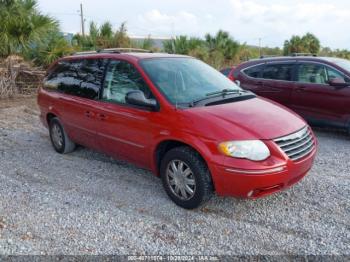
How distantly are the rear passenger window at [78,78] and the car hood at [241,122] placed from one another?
1660mm

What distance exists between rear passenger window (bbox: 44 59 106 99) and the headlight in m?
2.14

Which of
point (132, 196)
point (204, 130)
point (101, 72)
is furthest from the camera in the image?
point (101, 72)

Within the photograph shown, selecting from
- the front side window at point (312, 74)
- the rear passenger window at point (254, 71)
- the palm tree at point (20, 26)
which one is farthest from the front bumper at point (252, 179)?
the palm tree at point (20, 26)

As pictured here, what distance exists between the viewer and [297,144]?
355 cm

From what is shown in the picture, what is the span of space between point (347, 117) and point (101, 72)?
4.52 m

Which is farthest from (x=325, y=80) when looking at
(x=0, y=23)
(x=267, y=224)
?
(x=0, y=23)

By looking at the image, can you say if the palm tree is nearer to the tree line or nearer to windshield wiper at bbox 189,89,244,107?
the tree line

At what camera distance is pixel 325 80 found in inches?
256

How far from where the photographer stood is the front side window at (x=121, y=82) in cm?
406

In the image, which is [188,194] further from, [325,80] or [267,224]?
[325,80]

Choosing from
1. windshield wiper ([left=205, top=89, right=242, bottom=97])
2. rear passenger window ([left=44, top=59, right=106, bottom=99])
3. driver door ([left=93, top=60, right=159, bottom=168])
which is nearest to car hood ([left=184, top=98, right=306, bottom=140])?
windshield wiper ([left=205, top=89, right=242, bottom=97])

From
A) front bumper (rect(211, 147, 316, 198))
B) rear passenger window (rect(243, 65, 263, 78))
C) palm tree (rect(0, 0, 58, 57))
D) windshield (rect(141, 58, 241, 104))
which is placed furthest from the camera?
palm tree (rect(0, 0, 58, 57))

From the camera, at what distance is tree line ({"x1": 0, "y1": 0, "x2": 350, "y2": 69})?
10.1 metres

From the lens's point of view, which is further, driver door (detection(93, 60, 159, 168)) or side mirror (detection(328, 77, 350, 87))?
side mirror (detection(328, 77, 350, 87))
